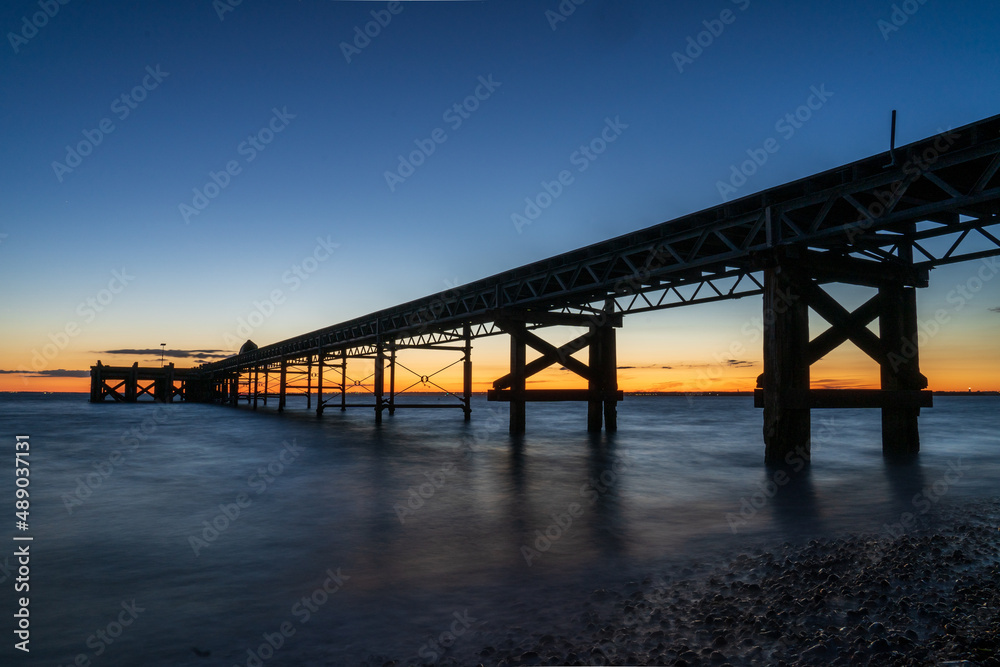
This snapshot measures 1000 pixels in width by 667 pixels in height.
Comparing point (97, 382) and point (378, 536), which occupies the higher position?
point (97, 382)

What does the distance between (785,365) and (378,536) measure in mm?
9870

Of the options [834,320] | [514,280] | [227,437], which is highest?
[514,280]

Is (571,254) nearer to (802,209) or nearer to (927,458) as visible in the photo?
(802,209)

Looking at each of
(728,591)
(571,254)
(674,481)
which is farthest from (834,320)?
(728,591)

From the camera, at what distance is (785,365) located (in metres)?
12.8

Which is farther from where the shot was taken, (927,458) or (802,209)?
(927,458)

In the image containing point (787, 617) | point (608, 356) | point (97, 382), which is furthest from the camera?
point (97, 382)

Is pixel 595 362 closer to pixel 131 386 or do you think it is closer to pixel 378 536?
pixel 378 536

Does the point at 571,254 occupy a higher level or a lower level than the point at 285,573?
higher

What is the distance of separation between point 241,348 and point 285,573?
91070 millimetres

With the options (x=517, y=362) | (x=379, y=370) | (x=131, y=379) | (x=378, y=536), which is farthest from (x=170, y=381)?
(x=378, y=536)

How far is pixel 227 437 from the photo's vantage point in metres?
27.6

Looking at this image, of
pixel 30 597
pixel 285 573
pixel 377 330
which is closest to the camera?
pixel 30 597

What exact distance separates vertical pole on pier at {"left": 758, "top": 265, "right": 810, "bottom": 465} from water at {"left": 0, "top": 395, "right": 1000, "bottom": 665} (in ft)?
3.64
